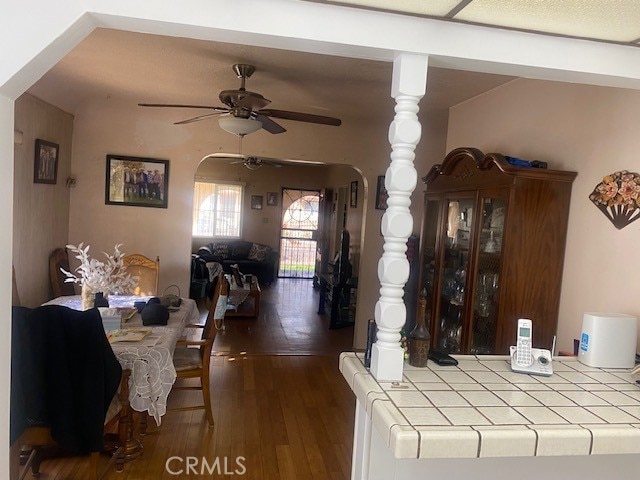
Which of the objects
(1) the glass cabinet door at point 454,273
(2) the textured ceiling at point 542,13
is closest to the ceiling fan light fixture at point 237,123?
(1) the glass cabinet door at point 454,273

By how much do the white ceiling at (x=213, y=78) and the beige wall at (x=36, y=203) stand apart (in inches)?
7.5

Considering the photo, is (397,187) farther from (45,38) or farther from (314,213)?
(314,213)

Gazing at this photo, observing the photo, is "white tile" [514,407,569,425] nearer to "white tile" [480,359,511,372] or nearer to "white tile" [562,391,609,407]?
"white tile" [562,391,609,407]

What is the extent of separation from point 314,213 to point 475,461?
8742 millimetres

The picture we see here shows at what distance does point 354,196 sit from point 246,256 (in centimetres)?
296

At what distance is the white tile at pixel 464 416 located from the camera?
4.29 ft

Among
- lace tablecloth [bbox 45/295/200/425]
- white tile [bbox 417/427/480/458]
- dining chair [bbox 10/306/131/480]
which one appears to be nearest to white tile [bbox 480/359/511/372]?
white tile [bbox 417/427/480/458]

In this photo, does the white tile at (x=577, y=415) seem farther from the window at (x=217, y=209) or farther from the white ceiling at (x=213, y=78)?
the window at (x=217, y=209)

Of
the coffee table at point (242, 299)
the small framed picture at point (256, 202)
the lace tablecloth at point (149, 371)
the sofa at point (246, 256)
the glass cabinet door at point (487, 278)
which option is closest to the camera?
the lace tablecloth at point (149, 371)

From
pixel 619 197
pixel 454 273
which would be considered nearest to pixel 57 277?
pixel 454 273

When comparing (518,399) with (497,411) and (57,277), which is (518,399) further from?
(57,277)

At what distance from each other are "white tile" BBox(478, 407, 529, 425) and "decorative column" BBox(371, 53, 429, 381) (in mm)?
313

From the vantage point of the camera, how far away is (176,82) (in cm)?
378

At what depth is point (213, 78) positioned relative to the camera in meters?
3.61
